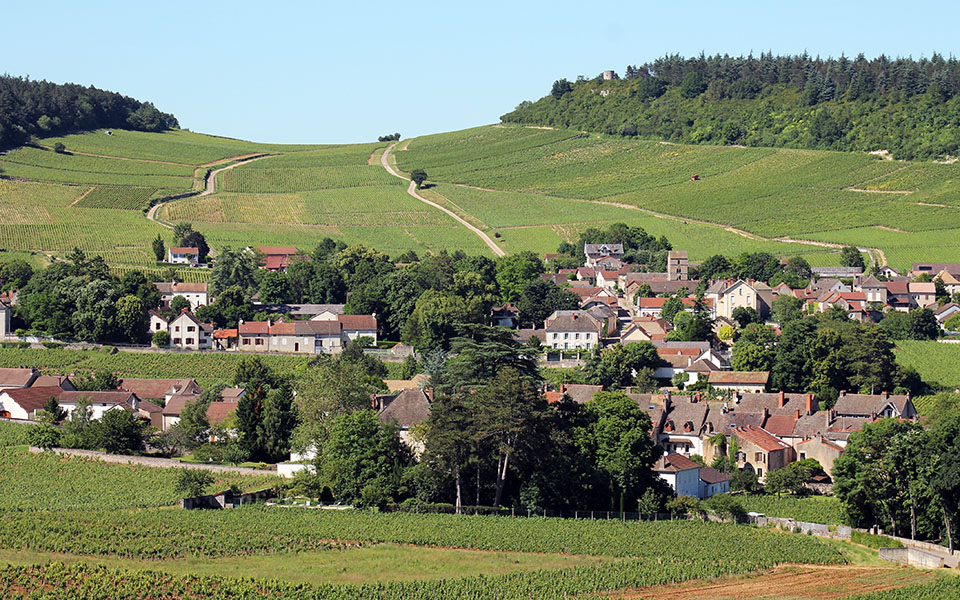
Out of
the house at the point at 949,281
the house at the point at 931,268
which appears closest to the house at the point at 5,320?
the house at the point at 949,281

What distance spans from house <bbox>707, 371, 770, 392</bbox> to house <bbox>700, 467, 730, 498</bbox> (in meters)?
16.3

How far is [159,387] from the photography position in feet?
293

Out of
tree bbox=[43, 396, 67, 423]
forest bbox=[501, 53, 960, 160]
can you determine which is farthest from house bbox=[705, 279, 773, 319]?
forest bbox=[501, 53, 960, 160]

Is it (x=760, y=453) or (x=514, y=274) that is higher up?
(x=514, y=274)

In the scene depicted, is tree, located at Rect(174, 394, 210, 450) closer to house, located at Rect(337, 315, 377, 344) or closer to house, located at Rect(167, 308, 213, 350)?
house, located at Rect(167, 308, 213, 350)

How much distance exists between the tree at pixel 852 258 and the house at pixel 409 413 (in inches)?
2555

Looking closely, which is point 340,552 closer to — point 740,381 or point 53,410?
point 53,410

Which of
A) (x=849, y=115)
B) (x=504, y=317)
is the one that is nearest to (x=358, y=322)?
(x=504, y=317)

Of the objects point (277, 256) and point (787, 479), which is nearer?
point (787, 479)

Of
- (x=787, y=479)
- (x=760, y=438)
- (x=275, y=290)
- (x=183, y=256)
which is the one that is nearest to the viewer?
(x=787, y=479)

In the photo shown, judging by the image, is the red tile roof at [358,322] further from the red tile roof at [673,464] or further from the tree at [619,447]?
the tree at [619,447]

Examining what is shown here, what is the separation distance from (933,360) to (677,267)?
3328 cm

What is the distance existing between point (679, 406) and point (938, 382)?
19.8 m

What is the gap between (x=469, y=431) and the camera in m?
61.3
